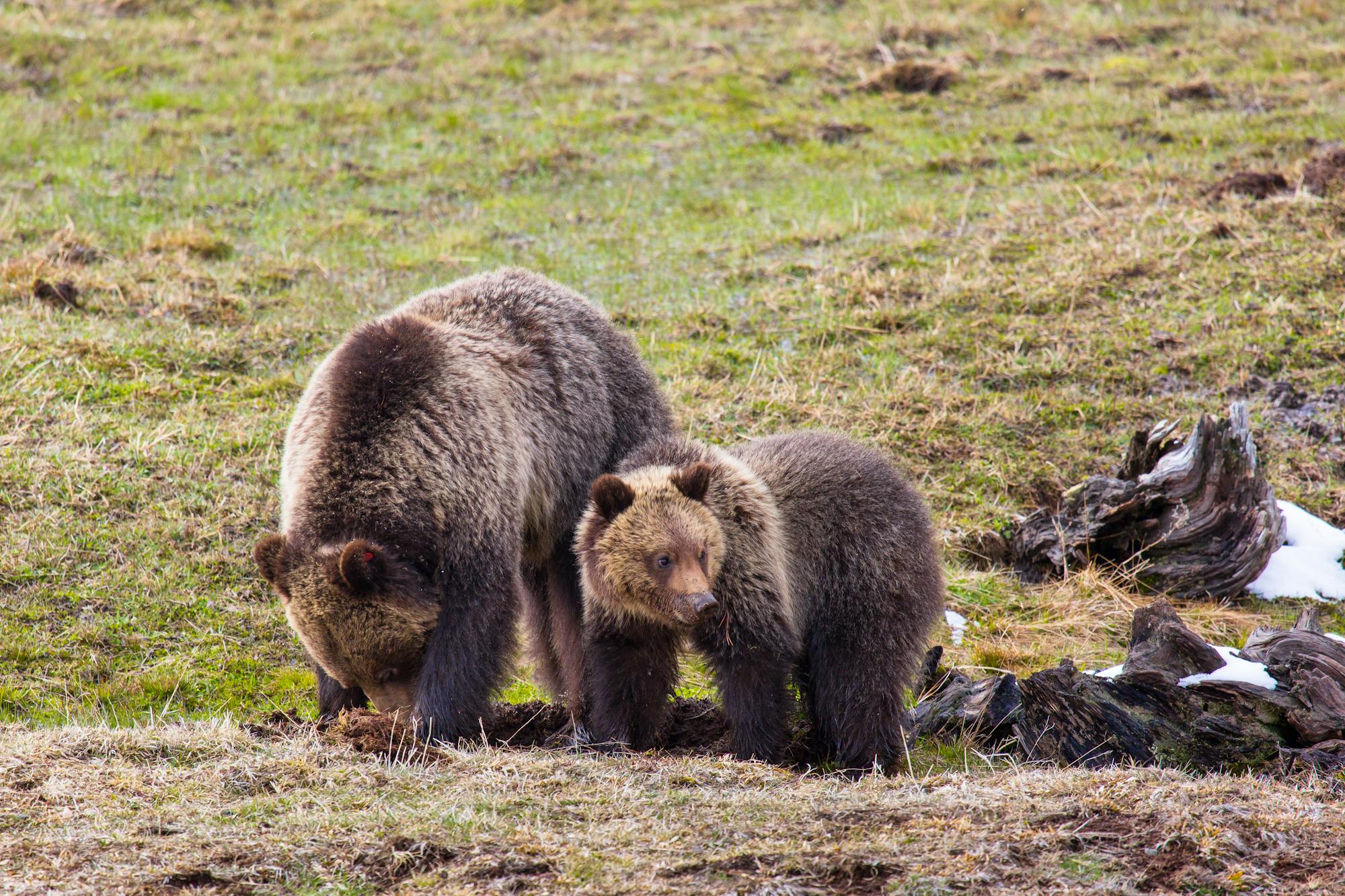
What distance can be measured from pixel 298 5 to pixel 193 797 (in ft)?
68.2

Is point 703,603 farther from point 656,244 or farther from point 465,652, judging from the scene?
point 656,244

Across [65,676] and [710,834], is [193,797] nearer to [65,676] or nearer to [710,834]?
[710,834]

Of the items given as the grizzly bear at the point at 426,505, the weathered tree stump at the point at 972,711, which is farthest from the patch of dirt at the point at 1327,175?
the grizzly bear at the point at 426,505

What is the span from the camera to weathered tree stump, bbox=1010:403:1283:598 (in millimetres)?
8992

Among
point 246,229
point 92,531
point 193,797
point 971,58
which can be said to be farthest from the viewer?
point 971,58

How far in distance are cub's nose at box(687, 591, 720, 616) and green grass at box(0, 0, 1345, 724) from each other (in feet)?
10.2

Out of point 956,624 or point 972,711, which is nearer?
point 972,711

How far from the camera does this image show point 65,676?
25.2ft

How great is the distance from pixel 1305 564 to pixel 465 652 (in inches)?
254

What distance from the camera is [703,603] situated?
598 cm

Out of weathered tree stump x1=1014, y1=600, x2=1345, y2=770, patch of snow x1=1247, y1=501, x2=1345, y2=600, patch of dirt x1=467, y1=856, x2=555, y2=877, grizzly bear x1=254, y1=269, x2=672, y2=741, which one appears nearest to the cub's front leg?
grizzly bear x1=254, y1=269, x2=672, y2=741

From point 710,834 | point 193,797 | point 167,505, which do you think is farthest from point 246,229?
point 710,834

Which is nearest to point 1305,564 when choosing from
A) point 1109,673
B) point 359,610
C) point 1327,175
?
point 1109,673

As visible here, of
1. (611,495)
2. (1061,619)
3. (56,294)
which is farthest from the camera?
(56,294)
